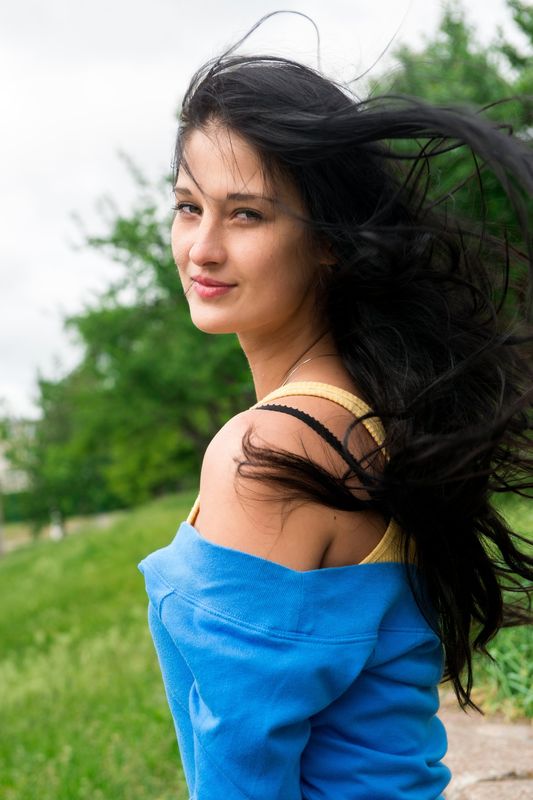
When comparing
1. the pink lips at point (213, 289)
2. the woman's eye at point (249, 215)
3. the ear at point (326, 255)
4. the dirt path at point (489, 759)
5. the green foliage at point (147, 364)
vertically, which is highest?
the woman's eye at point (249, 215)

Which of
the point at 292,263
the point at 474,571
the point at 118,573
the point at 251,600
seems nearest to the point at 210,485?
the point at 251,600

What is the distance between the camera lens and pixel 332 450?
1.66 metres

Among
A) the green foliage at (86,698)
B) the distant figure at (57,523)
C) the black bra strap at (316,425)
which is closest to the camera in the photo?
the black bra strap at (316,425)

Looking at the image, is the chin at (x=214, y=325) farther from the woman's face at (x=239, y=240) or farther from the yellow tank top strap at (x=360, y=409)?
the yellow tank top strap at (x=360, y=409)

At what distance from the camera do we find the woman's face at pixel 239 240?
6.03 feet

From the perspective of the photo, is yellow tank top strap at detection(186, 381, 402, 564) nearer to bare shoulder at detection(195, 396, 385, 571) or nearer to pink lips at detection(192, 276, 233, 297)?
bare shoulder at detection(195, 396, 385, 571)

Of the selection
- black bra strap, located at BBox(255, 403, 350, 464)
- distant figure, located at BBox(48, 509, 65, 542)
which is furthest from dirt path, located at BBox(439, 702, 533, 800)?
distant figure, located at BBox(48, 509, 65, 542)

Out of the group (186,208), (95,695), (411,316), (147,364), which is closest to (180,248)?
(186,208)

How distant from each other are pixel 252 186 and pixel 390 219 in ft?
1.06

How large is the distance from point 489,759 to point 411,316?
1.62 m

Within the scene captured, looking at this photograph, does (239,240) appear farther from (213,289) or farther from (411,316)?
(411,316)

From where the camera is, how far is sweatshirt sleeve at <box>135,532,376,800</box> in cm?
154

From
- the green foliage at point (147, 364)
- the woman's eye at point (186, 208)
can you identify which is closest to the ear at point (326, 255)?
the woman's eye at point (186, 208)

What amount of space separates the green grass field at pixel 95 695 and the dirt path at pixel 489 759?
0.45 ft
